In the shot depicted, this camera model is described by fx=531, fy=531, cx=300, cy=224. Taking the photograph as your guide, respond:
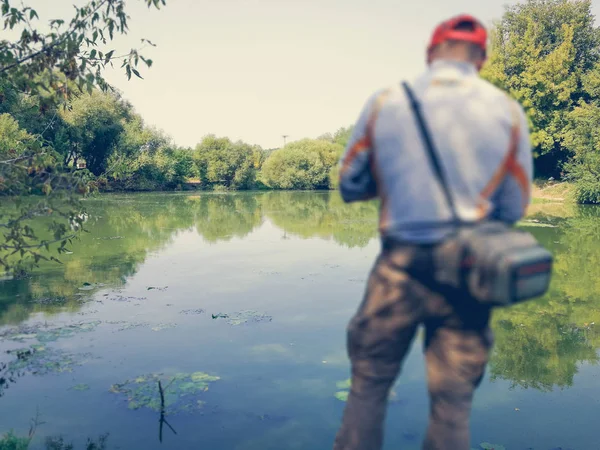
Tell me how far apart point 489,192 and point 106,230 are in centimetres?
1705

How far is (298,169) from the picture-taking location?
52062mm

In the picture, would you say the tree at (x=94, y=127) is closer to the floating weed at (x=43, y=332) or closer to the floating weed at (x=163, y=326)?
the floating weed at (x=43, y=332)

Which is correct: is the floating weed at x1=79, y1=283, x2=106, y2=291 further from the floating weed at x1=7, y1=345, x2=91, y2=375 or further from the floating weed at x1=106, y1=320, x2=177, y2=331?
the floating weed at x1=7, y1=345, x2=91, y2=375

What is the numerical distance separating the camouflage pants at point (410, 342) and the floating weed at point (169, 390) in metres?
2.89

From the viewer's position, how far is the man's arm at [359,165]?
6.86ft

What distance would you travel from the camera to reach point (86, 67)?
4.53 metres

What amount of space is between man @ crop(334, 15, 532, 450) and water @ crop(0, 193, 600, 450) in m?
2.28

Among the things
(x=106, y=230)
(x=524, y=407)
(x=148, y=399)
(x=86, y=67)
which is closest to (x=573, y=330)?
(x=524, y=407)

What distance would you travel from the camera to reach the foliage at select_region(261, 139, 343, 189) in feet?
170

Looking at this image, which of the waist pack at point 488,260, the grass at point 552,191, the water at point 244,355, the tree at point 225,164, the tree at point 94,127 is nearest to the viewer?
the waist pack at point 488,260

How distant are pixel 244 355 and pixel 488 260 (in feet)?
15.4

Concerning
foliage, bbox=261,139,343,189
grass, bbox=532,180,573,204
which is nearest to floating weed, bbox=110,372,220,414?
grass, bbox=532,180,573,204

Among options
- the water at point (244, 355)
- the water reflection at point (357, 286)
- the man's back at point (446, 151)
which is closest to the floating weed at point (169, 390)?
the water at point (244, 355)

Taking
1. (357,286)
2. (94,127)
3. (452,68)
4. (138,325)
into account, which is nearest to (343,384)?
(138,325)
